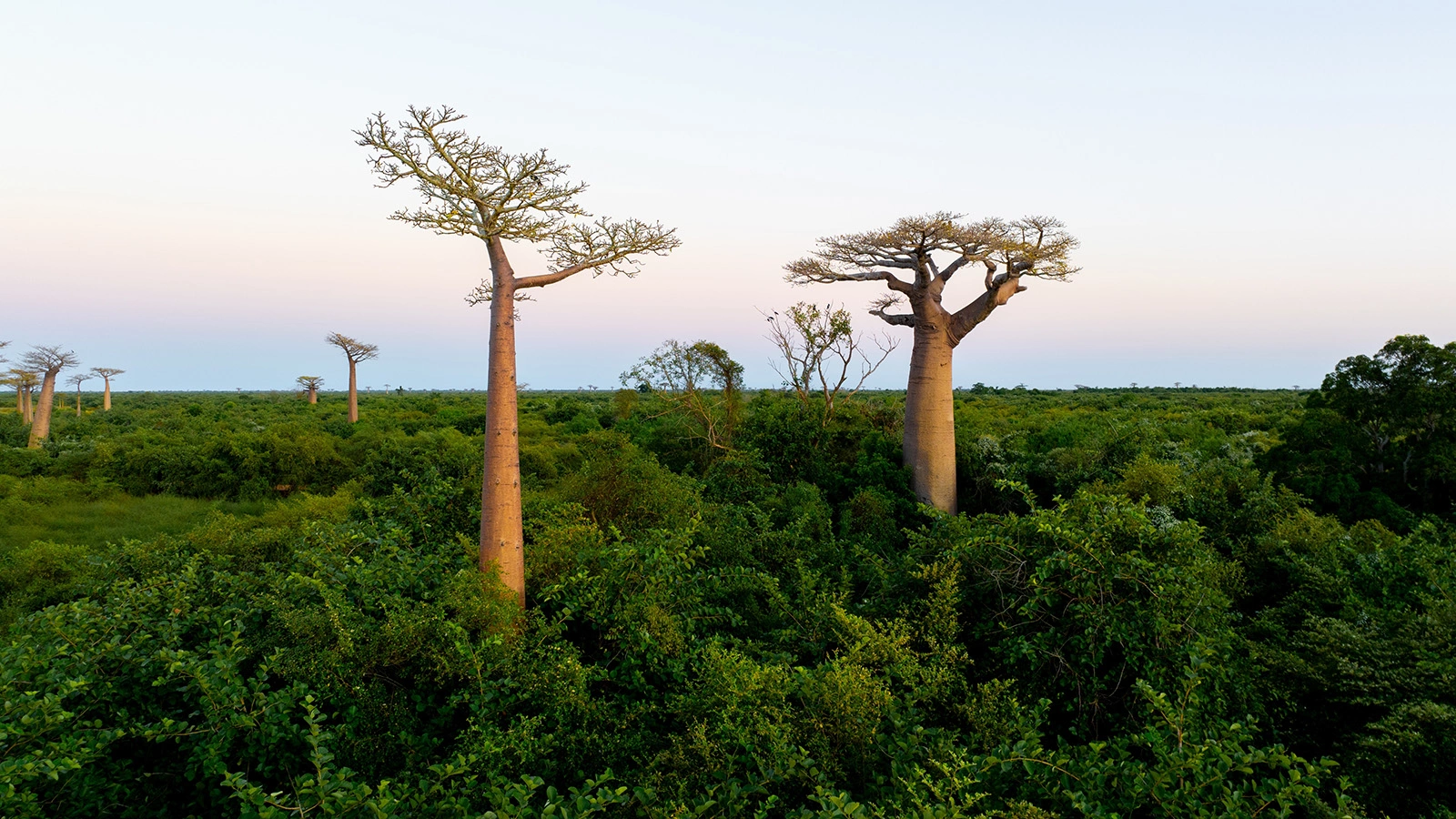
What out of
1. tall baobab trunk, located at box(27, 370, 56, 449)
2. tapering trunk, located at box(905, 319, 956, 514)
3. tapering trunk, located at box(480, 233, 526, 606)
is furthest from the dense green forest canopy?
tall baobab trunk, located at box(27, 370, 56, 449)

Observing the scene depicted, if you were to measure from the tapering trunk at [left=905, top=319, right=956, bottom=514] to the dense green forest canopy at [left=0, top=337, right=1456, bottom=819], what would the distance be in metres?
2.84

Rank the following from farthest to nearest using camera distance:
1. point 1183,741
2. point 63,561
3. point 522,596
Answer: point 63,561 < point 522,596 < point 1183,741

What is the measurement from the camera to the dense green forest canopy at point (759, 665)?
11.0 ft

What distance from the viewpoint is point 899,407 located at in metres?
13.7

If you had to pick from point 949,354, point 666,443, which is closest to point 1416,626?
point 949,354

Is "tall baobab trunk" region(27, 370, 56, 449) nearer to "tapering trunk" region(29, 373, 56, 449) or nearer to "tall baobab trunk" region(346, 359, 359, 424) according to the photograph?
"tapering trunk" region(29, 373, 56, 449)

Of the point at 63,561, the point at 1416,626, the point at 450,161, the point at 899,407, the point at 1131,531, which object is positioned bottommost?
the point at 63,561

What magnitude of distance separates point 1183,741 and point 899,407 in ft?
34.5

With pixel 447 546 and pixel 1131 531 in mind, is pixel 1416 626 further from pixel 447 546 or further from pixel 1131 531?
pixel 447 546

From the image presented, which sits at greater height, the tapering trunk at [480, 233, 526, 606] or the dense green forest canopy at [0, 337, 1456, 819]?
the tapering trunk at [480, 233, 526, 606]

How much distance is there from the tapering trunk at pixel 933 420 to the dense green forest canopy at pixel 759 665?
2.84m

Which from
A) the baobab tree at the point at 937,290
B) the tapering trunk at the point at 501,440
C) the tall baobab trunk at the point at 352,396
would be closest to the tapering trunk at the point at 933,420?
the baobab tree at the point at 937,290

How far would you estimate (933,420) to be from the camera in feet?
32.9

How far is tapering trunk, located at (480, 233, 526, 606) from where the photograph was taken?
5020mm
